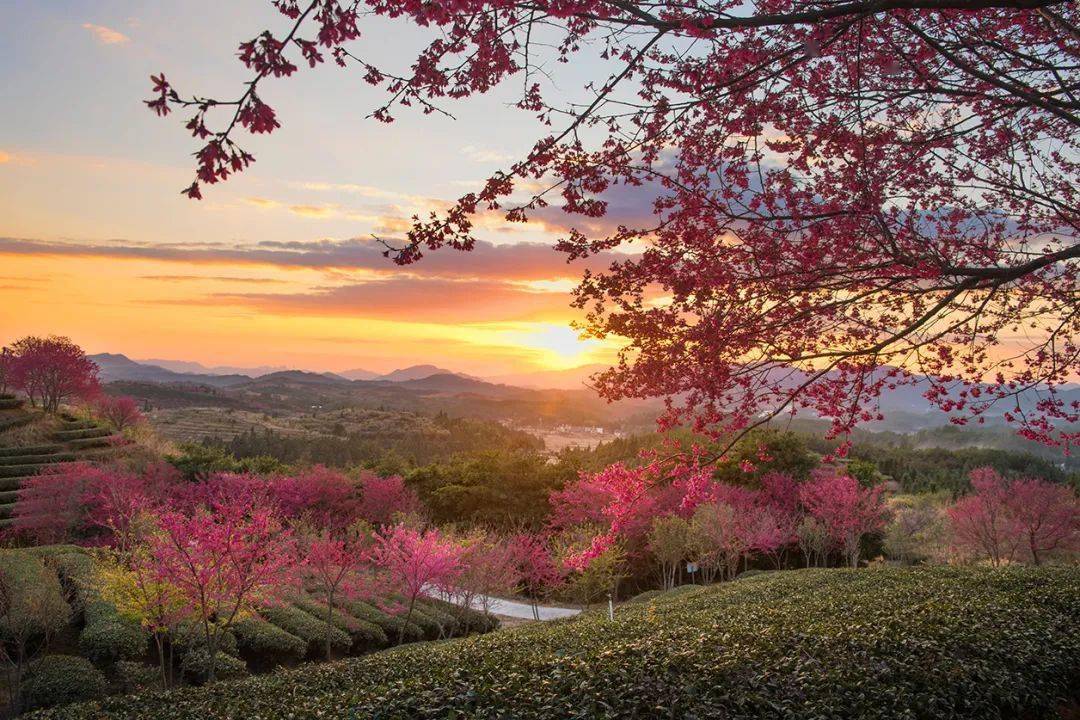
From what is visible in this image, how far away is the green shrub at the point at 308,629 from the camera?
1709 cm

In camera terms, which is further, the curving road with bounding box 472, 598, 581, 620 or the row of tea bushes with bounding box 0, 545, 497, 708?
the curving road with bounding box 472, 598, 581, 620

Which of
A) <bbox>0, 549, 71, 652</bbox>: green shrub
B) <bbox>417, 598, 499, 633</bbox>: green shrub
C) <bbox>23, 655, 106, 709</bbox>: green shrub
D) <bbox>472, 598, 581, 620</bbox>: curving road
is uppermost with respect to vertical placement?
<bbox>0, 549, 71, 652</bbox>: green shrub

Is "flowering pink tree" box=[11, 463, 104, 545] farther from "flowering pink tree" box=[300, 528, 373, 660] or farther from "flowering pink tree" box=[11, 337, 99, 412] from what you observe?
"flowering pink tree" box=[11, 337, 99, 412]

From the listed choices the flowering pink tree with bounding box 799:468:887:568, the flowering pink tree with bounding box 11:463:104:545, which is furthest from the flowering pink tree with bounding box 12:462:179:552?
the flowering pink tree with bounding box 799:468:887:568

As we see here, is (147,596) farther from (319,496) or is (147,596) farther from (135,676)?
(319,496)

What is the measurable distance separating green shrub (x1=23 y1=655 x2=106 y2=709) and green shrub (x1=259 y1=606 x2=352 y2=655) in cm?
480

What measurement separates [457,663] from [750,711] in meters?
3.07

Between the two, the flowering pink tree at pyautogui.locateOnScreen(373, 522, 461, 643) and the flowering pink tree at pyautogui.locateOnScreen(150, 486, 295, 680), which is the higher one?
the flowering pink tree at pyautogui.locateOnScreen(150, 486, 295, 680)

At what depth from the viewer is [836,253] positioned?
21.0 ft

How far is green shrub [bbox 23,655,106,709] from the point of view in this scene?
12336 millimetres

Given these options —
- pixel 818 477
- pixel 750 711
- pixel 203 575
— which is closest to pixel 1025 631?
pixel 750 711

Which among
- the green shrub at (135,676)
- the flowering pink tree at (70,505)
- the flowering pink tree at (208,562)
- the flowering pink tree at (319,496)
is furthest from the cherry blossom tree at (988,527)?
the flowering pink tree at (70,505)

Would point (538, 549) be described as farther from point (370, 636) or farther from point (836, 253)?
point (836, 253)

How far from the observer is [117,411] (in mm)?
45781
